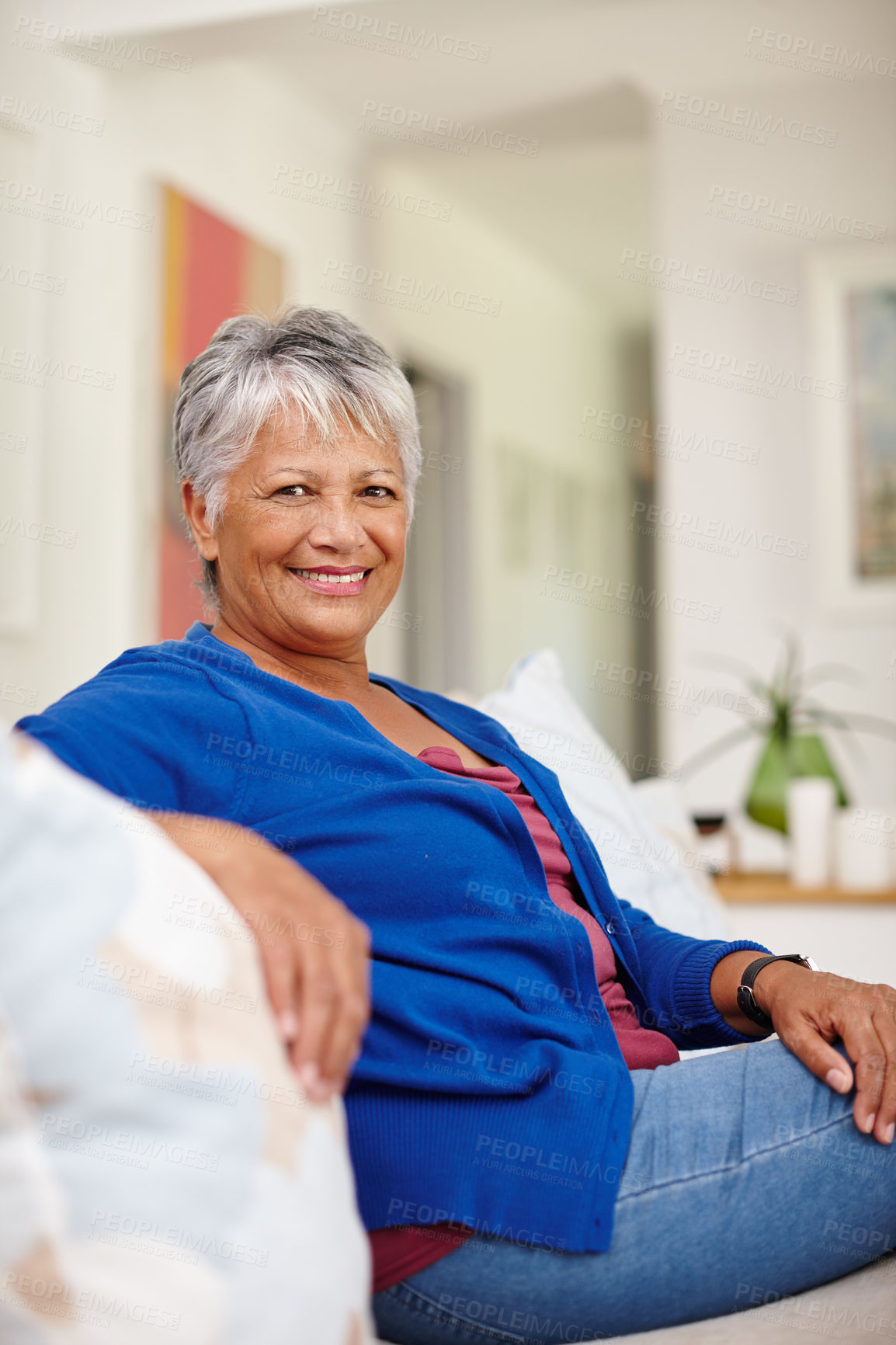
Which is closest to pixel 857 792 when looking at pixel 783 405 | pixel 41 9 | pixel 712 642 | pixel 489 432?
pixel 712 642

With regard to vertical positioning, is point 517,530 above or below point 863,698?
above

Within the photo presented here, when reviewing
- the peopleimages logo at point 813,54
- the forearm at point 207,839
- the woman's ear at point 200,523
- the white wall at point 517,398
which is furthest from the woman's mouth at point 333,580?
the white wall at point 517,398

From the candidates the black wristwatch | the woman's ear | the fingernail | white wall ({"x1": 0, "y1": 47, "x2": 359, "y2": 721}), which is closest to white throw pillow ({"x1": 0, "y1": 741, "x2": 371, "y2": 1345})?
the fingernail

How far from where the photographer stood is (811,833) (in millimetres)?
2367

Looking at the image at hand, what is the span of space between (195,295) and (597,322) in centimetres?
346

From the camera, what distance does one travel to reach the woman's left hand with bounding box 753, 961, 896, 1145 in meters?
0.92

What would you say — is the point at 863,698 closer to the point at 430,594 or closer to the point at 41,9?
the point at 430,594

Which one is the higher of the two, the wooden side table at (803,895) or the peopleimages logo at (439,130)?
the peopleimages logo at (439,130)

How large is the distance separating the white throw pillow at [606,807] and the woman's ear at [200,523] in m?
0.51

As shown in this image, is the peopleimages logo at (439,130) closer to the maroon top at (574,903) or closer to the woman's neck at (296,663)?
the woman's neck at (296,663)

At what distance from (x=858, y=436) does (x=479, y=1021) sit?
3.03 meters

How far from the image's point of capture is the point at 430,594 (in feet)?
17.5

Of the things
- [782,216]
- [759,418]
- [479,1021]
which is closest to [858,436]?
[759,418]

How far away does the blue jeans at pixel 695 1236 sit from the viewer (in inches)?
33.5
